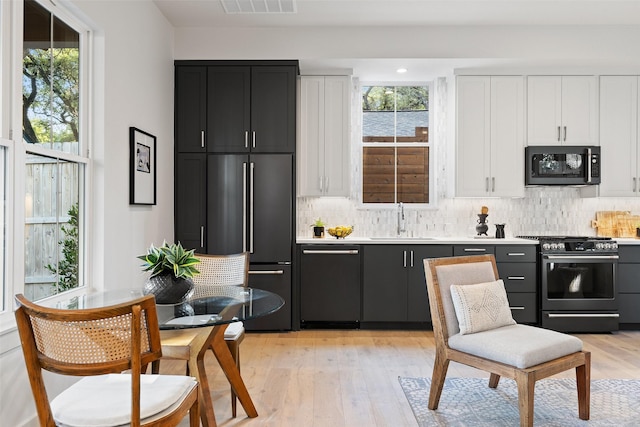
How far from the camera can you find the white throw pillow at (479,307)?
2.69 m

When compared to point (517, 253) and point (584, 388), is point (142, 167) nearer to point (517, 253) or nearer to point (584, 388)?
point (584, 388)

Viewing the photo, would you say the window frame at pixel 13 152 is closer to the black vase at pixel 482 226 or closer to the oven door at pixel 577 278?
the black vase at pixel 482 226

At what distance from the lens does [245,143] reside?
14.9 ft

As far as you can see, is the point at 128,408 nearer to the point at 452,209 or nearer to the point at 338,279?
the point at 338,279

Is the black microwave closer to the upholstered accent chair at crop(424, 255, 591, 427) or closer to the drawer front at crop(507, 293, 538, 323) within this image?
the drawer front at crop(507, 293, 538, 323)

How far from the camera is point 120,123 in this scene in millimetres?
3359

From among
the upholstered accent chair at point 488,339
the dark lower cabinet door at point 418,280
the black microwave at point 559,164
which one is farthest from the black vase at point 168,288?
the black microwave at point 559,164

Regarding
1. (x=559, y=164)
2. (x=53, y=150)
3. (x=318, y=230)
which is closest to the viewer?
(x=53, y=150)

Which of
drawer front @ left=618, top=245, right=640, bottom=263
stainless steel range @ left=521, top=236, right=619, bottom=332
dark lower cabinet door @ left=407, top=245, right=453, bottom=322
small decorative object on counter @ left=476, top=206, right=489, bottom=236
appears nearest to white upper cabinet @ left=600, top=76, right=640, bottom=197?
Answer: drawer front @ left=618, top=245, right=640, bottom=263

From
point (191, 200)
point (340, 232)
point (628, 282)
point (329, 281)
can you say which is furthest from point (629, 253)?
point (191, 200)

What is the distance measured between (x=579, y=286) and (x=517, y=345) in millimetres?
2496

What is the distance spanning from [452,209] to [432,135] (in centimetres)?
83

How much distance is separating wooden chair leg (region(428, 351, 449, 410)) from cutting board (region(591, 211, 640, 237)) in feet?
10.9

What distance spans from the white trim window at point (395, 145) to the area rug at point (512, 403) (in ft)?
7.79
